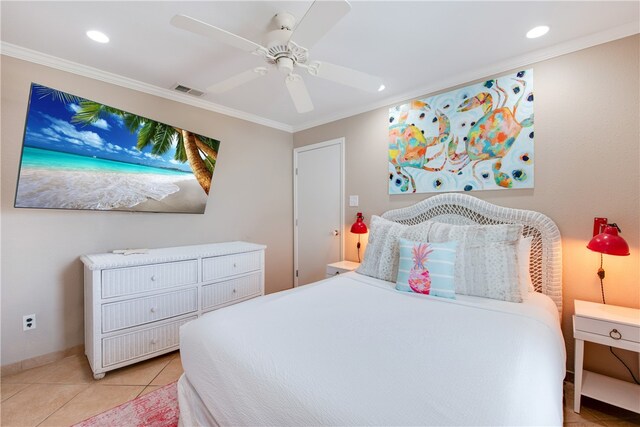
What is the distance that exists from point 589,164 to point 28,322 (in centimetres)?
429

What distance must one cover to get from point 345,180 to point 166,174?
191cm

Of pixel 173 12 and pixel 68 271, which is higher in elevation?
pixel 173 12

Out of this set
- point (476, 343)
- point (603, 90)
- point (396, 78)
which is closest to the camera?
point (476, 343)

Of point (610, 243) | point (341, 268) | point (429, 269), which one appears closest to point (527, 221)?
point (610, 243)

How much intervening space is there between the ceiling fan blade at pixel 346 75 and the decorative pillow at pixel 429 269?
1.15 m

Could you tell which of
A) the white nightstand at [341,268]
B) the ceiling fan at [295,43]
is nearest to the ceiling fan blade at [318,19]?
the ceiling fan at [295,43]

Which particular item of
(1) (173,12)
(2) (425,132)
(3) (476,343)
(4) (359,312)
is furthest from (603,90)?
(1) (173,12)

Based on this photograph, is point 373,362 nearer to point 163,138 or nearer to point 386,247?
point 386,247

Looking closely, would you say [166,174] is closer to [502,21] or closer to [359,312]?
[359,312]

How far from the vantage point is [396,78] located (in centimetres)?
253

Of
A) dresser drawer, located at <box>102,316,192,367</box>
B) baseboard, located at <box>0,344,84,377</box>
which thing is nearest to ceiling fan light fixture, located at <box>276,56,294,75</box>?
dresser drawer, located at <box>102,316,192,367</box>

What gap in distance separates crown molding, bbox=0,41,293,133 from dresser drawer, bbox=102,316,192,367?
2.14m

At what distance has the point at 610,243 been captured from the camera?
165 cm

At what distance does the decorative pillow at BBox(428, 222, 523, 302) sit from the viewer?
1.78 m
